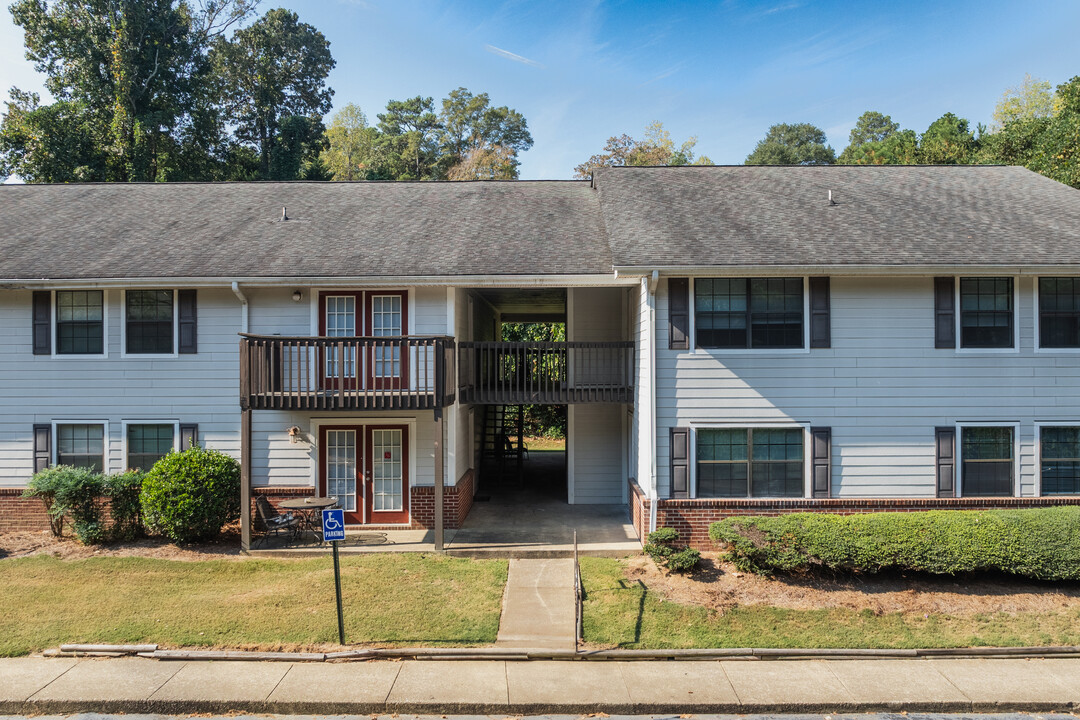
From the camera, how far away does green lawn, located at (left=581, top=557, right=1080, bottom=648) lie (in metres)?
7.51

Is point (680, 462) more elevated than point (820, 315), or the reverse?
point (820, 315)

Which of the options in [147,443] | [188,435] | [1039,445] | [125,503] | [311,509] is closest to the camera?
[1039,445]

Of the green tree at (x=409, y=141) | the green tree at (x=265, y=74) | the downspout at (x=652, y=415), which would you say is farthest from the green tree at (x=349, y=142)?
the downspout at (x=652, y=415)

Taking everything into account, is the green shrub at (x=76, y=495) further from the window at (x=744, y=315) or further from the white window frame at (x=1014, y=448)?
the white window frame at (x=1014, y=448)

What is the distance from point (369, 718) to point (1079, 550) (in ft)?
33.3

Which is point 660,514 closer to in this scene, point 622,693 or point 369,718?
point 622,693

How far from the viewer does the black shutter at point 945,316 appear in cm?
1058

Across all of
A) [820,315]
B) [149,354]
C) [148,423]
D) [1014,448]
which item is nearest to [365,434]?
[148,423]

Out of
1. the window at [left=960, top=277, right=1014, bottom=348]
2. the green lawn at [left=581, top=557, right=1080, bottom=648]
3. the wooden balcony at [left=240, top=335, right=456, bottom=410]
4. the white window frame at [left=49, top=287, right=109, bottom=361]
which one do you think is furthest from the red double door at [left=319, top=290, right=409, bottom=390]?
the window at [left=960, top=277, right=1014, bottom=348]

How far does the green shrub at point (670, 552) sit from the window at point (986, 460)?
535 cm

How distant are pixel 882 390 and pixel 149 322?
14.1 metres

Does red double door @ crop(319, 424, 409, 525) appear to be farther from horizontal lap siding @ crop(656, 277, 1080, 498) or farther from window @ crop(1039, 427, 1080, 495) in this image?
window @ crop(1039, 427, 1080, 495)

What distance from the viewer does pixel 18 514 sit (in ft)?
38.2

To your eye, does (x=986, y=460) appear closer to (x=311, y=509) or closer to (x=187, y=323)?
(x=311, y=509)
